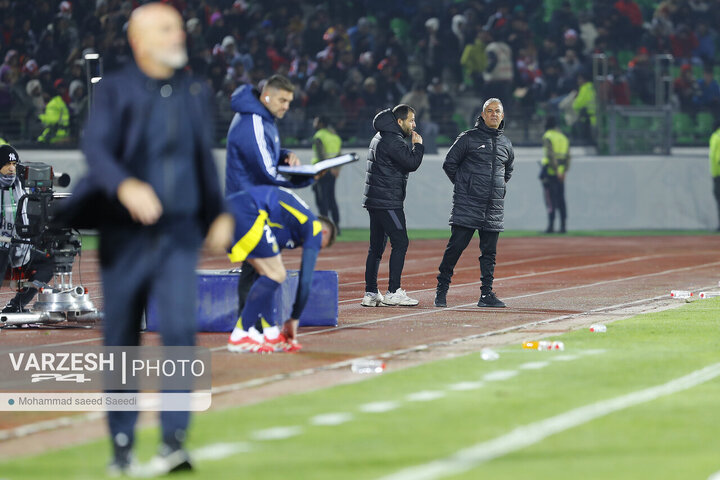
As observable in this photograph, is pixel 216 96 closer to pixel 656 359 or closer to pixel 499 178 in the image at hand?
pixel 499 178

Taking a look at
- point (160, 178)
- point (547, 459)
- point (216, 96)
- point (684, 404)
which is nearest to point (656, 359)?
point (684, 404)

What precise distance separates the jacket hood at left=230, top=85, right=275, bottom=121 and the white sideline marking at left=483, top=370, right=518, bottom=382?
261cm

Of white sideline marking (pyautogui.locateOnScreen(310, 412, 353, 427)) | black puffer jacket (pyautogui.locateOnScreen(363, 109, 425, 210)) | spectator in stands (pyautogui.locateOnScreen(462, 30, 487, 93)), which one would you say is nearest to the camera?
white sideline marking (pyautogui.locateOnScreen(310, 412, 353, 427))

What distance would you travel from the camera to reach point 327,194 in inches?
1097

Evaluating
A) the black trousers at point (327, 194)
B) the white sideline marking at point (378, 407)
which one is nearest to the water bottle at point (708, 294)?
the white sideline marking at point (378, 407)

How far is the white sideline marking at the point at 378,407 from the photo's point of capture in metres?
7.68

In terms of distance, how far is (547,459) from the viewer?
20.7 ft

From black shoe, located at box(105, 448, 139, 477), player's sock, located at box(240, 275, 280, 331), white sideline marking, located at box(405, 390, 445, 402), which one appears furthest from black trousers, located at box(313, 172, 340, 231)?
black shoe, located at box(105, 448, 139, 477)

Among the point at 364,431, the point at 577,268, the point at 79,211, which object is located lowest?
the point at 577,268

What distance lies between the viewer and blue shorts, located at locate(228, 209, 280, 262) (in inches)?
392

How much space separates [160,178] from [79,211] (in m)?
0.37

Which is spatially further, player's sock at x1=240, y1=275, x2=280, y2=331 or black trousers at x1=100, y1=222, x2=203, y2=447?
player's sock at x1=240, y1=275, x2=280, y2=331

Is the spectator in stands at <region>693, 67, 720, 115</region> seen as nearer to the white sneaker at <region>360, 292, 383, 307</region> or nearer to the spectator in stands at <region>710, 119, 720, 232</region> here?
the spectator in stands at <region>710, 119, 720, 232</region>

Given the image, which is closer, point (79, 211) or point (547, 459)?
point (79, 211)
